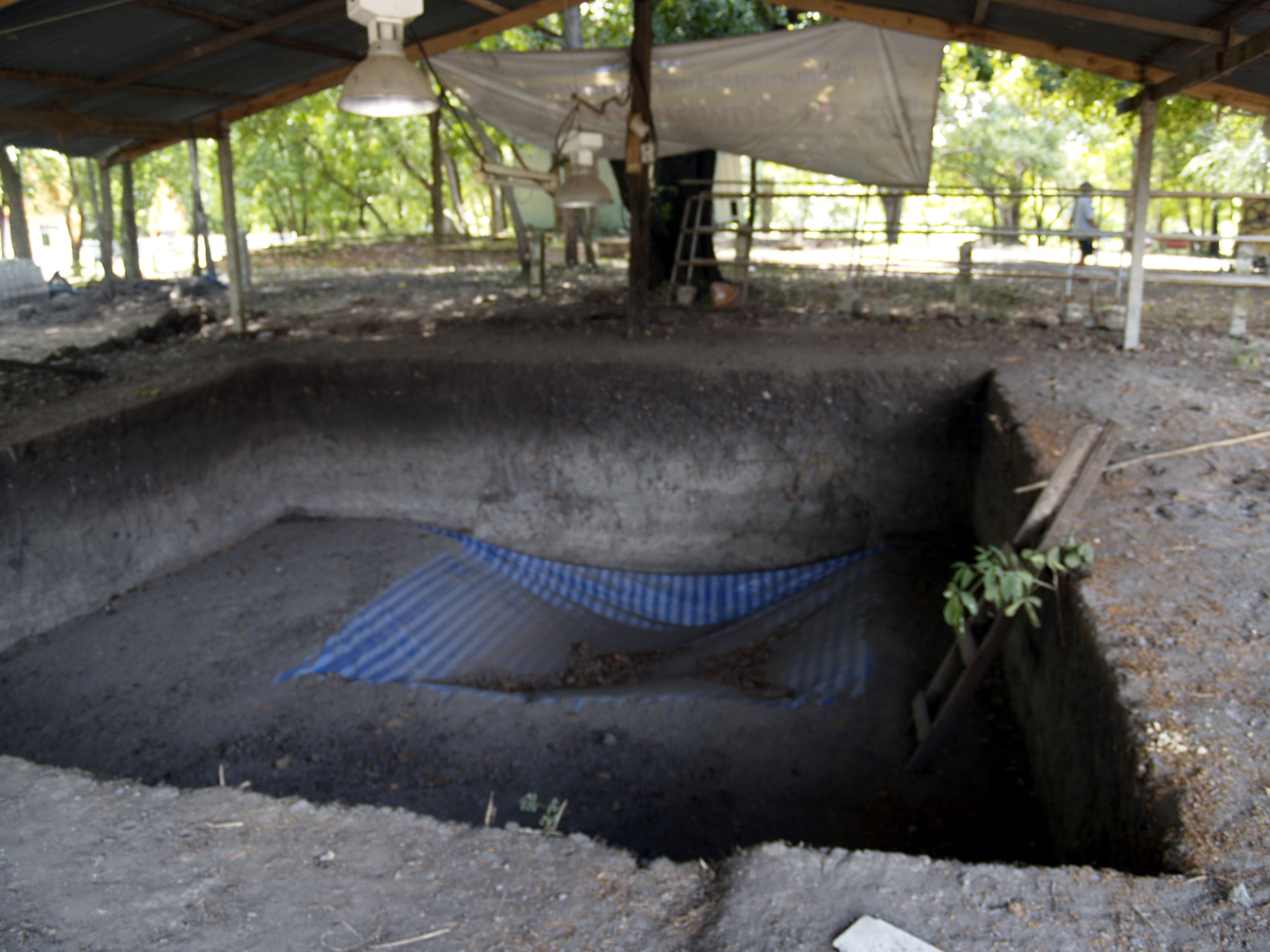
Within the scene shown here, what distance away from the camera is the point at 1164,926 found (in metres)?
2.00

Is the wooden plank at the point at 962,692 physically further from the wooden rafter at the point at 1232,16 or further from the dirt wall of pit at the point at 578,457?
the wooden rafter at the point at 1232,16

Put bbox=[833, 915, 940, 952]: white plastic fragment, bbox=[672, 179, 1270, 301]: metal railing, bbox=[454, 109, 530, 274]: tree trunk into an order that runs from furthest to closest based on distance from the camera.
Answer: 1. bbox=[454, 109, 530, 274]: tree trunk
2. bbox=[672, 179, 1270, 301]: metal railing
3. bbox=[833, 915, 940, 952]: white plastic fragment

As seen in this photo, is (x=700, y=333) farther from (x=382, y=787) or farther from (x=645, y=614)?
(x=382, y=787)

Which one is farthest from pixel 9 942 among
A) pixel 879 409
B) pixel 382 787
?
Answer: pixel 879 409

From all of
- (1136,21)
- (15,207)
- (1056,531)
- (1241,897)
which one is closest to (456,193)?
(15,207)

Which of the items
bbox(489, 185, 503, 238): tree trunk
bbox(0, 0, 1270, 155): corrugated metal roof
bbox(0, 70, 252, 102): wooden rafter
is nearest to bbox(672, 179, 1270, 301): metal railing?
bbox(0, 0, 1270, 155): corrugated metal roof

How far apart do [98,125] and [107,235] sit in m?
6.39

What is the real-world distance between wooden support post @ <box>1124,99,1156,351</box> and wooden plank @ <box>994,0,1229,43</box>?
1428mm

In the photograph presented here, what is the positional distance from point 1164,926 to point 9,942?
278 cm

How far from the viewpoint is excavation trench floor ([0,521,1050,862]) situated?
153 inches

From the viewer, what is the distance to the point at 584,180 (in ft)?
19.0

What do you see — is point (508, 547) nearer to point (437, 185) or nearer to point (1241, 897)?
point (1241, 897)

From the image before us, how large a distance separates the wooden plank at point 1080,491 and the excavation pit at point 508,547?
36.9 inches

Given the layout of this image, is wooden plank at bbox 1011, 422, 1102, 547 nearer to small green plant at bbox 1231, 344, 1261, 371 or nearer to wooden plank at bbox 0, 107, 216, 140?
small green plant at bbox 1231, 344, 1261, 371
